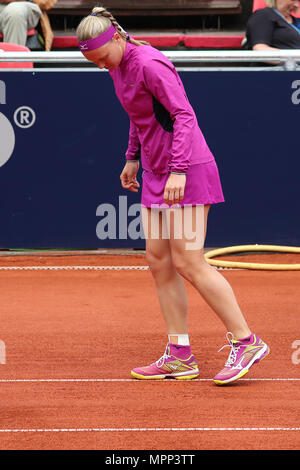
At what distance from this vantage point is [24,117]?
26.1ft

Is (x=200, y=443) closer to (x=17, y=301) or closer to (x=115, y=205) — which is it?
(x=17, y=301)

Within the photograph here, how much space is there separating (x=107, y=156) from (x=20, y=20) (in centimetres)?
300

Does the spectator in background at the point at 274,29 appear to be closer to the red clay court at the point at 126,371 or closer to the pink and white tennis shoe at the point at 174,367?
the red clay court at the point at 126,371

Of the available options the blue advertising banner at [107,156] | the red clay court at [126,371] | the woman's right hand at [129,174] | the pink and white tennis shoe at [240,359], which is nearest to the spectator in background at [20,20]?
the blue advertising banner at [107,156]

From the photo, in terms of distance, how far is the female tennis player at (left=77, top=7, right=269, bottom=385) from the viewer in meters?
4.09

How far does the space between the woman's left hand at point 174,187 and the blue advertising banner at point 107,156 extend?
3.83 m

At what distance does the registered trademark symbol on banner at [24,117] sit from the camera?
26.0ft

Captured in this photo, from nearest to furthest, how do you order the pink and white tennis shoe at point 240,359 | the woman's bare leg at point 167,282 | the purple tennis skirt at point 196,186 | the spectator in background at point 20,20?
1. the purple tennis skirt at point 196,186
2. the pink and white tennis shoe at point 240,359
3. the woman's bare leg at point 167,282
4. the spectator in background at point 20,20

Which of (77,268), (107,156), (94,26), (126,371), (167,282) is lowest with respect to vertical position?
(126,371)

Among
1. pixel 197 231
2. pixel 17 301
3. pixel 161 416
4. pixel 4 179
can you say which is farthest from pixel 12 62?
pixel 161 416

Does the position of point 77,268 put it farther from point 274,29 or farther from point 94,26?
point 94,26

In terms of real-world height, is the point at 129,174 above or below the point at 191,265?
above

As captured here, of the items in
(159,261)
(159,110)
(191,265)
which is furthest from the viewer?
(159,261)

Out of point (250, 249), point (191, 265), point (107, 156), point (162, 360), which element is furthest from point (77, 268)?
point (191, 265)
